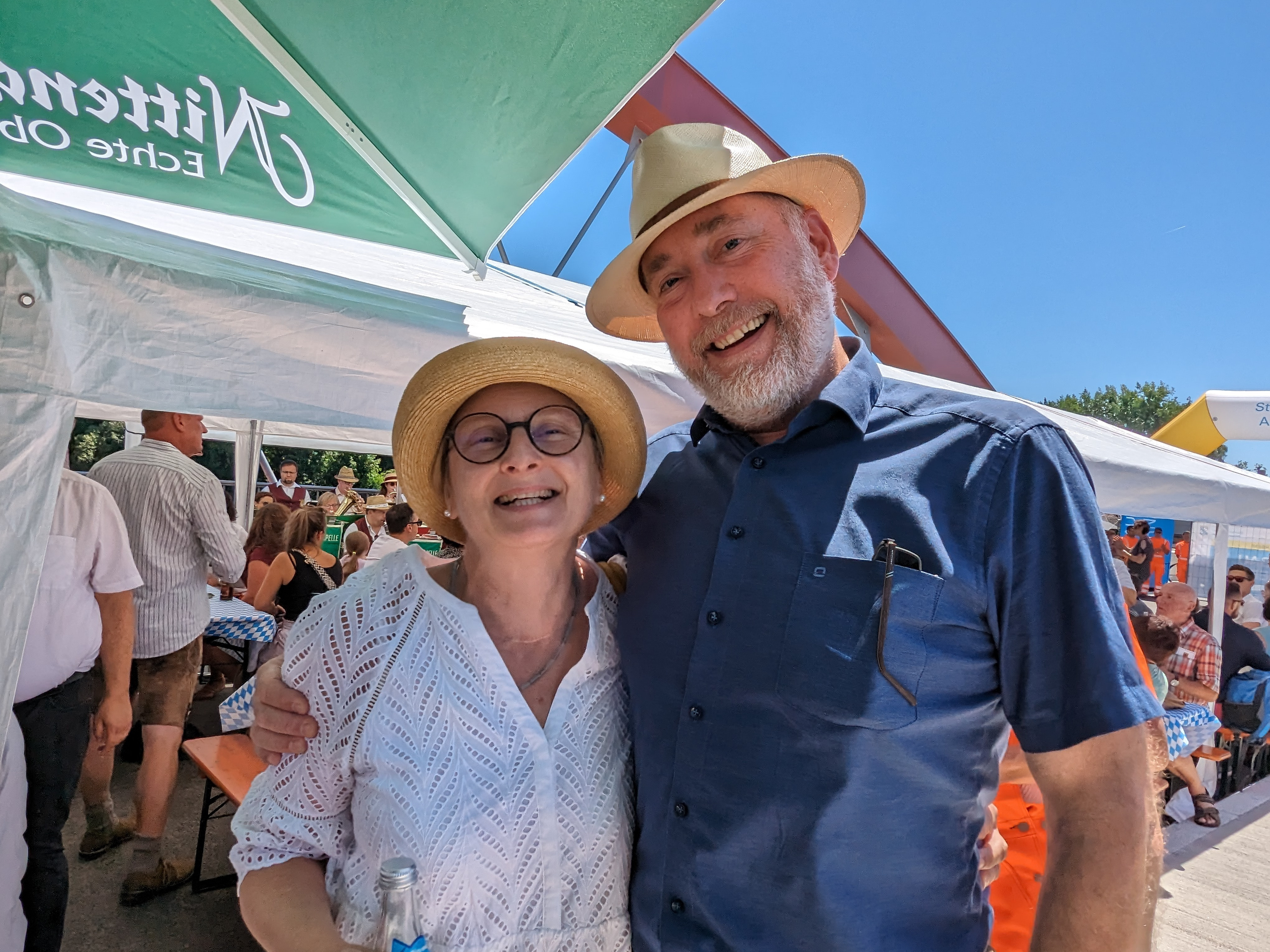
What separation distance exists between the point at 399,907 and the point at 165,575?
3.64m

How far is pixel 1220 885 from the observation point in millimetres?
4922

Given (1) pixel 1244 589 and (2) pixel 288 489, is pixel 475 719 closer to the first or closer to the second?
(2) pixel 288 489

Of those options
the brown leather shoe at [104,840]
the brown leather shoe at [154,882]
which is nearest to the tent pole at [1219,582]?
the brown leather shoe at [154,882]

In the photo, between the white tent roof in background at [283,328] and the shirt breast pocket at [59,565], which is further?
the shirt breast pocket at [59,565]

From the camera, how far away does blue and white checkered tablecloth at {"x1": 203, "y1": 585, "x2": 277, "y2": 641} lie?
538cm

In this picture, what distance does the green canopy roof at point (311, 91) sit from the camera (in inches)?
56.7

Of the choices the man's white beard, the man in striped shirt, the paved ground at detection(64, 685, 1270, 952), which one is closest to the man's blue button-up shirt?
the man's white beard

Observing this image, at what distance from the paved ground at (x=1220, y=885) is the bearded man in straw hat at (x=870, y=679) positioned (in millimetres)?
3012

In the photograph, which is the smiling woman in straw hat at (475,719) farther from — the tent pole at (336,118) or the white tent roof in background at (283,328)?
the tent pole at (336,118)

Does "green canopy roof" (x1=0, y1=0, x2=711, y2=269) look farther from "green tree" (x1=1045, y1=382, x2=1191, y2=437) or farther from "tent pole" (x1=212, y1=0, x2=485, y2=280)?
"green tree" (x1=1045, y1=382, x2=1191, y2=437)

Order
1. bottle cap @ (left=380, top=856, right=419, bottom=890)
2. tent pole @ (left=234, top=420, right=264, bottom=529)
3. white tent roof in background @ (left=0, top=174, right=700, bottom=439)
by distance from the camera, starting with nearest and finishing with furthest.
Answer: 1. bottle cap @ (left=380, top=856, right=419, bottom=890)
2. white tent roof in background @ (left=0, top=174, right=700, bottom=439)
3. tent pole @ (left=234, top=420, right=264, bottom=529)

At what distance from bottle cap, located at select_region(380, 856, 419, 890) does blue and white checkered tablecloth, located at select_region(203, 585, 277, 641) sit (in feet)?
15.7

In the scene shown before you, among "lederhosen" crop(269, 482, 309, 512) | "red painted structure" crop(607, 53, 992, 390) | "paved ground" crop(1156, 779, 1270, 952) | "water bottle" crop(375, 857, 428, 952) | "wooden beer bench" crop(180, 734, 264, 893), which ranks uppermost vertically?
"red painted structure" crop(607, 53, 992, 390)

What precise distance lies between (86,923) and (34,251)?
334cm
